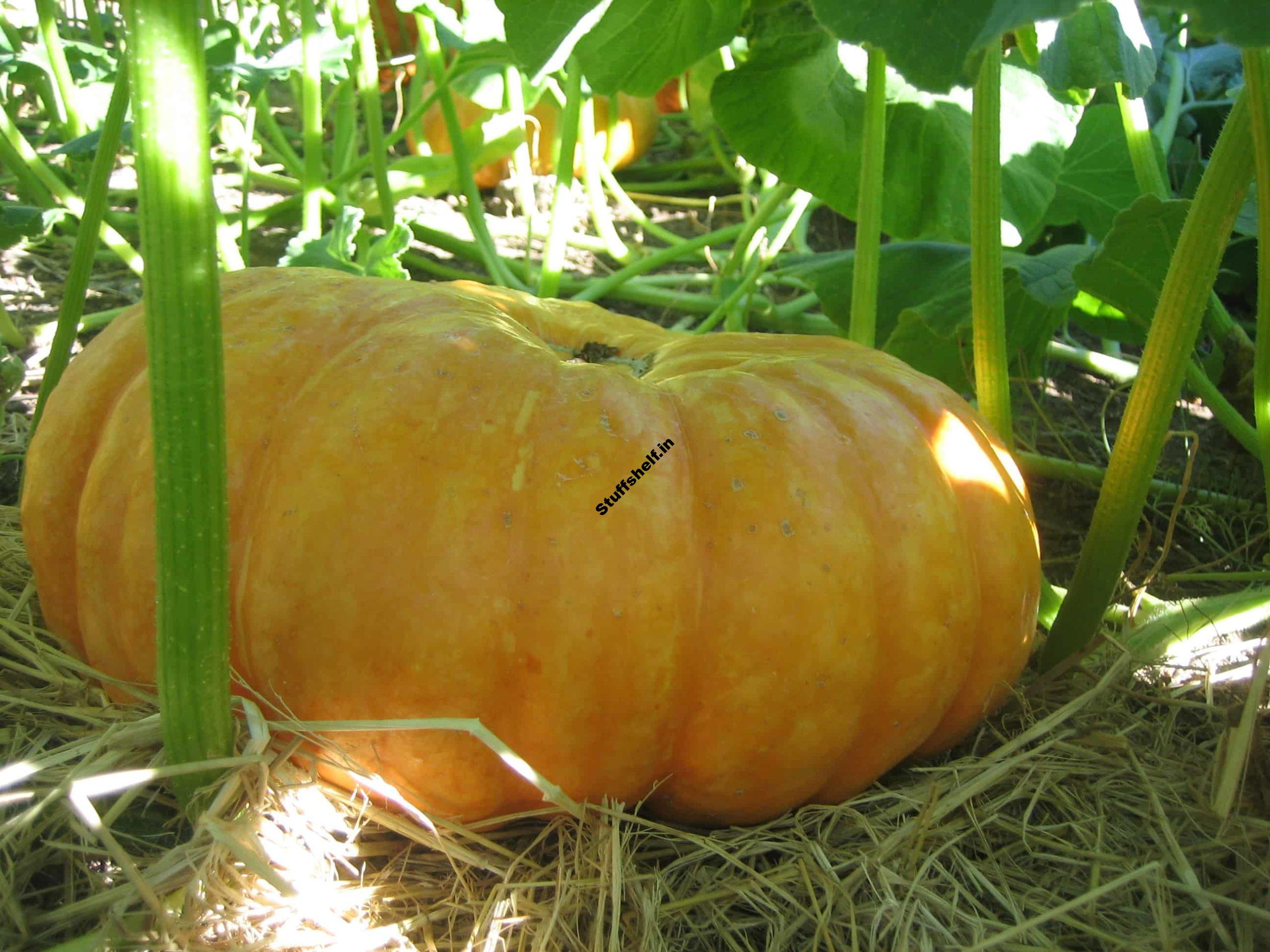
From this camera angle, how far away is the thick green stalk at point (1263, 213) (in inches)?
39.9

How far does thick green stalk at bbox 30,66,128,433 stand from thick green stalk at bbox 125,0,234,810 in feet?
1.60

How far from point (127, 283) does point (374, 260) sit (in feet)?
2.97

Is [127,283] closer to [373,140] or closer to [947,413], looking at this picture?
[373,140]

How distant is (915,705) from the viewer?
106 centimetres

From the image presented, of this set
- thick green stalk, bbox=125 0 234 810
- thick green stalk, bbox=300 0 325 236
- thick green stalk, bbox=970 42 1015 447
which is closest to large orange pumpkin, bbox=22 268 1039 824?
thick green stalk, bbox=125 0 234 810

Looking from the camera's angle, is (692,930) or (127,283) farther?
(127,283)

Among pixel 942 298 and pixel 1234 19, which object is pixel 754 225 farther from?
pixel 1234 19

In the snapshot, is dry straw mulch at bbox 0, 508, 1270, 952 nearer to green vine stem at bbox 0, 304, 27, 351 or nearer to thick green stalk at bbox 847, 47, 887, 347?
thick green stalk at bbox 847, 47, 887, 347

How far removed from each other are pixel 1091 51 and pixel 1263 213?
0.26 metres

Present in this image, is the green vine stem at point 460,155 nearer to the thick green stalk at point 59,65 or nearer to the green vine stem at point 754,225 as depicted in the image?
the green vine stem at point 754,225

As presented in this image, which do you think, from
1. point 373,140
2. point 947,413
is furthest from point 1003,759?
point 373,140

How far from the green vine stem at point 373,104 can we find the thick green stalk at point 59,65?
469mm

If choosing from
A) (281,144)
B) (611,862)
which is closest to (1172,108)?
(281,144)

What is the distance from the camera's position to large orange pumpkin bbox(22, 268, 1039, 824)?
3.08 ft
